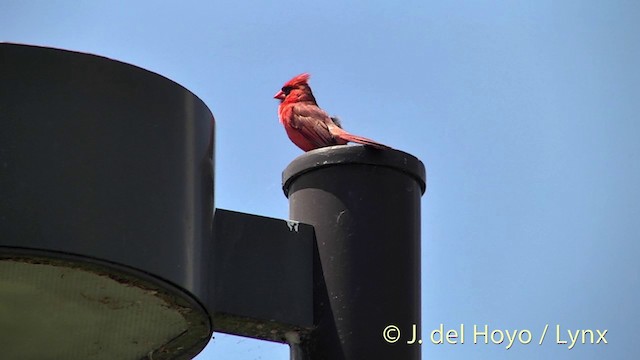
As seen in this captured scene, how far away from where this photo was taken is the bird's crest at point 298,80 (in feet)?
25.8

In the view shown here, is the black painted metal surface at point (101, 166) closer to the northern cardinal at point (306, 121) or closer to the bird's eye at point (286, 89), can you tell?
the northern cardinal at point (306, 121)

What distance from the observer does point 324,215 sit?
3201 mm

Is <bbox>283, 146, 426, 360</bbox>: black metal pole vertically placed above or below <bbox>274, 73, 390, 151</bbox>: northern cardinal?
below

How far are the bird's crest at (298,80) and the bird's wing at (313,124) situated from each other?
645 millimetres

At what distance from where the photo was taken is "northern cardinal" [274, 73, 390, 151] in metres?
6.42

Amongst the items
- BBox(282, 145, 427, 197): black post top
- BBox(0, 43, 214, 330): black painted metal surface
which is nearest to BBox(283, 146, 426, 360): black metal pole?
BBox(282, 145, 427, 197): black post top

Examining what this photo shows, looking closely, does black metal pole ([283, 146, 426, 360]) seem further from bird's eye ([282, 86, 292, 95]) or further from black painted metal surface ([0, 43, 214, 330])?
bird's eye ([282, 86, 292, 95])

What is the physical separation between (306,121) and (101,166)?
4111mm

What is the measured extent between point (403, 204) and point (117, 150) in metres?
0.74

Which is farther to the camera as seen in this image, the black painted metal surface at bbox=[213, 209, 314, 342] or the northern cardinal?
the northern cardinal

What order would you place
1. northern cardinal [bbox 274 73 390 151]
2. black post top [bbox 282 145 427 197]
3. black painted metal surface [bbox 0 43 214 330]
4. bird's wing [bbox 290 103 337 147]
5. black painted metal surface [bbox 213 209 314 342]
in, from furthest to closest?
bird's wing [bbox 290 103 337 147] < northern cardinal [bbox 274 73 390 151] < black post top [bbox 282 145 427 197] < black painted metal surface [bbox 213 209 314 342] < black painted metal surface [bbox 0 43 214 330]

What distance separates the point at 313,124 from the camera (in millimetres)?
6738

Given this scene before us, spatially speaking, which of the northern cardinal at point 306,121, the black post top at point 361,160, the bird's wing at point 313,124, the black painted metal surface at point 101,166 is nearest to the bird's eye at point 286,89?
the northern cardinal at point 306,121

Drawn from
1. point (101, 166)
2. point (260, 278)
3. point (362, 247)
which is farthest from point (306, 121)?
point (101, 166)
